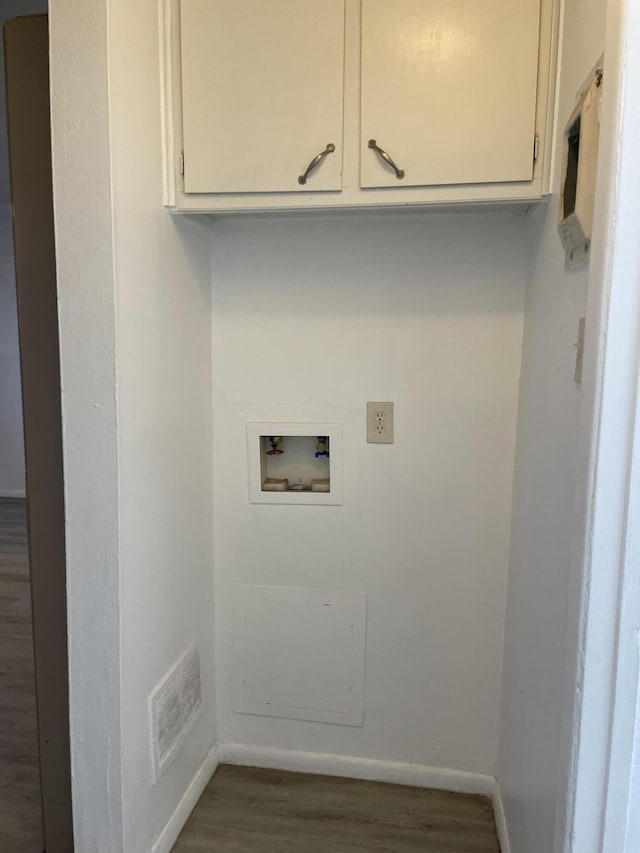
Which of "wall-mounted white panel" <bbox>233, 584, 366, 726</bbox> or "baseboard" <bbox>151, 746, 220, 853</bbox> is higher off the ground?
"wall-mounted white panel" <bbox>233, 584, 366, 726</bbox>

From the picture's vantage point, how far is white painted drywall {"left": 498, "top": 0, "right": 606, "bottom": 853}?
1.07 metres

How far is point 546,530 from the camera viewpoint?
1279 mm

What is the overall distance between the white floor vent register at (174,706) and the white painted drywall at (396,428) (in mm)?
246

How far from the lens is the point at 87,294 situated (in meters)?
1.28

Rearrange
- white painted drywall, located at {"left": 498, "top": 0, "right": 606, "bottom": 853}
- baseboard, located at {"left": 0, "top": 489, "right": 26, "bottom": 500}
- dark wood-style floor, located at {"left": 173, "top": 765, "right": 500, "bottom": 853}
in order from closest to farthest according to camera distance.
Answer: white painted drywall, located at {"left": 498, "top": 0, "right": 606, "bottom": 853} → dark wood-style floor, located at {"left": 173, "top": 765, "right": 500, "bottom": 853} → baseboard, located at {"left": 0, "top": 489, "right": 26, "bottom": 500}

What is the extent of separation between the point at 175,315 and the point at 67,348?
351mm

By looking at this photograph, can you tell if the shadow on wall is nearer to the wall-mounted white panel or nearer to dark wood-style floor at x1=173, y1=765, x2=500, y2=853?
the wall-mounted white panel

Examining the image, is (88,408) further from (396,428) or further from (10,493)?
(10,493)

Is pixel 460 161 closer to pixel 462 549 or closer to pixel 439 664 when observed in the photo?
pixel 462 549

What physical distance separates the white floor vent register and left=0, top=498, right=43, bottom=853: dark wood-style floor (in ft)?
1.46

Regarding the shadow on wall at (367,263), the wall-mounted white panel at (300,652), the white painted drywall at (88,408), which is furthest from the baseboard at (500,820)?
the shadow on wall at (367,263)

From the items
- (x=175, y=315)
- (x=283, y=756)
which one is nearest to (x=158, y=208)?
(x=175, y=315)

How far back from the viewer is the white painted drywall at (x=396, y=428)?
175 centimetres

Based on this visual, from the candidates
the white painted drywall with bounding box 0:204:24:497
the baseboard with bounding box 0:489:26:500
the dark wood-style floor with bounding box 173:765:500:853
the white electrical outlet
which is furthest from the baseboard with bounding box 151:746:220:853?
the baseboard with bounding box 0:489:26:500
